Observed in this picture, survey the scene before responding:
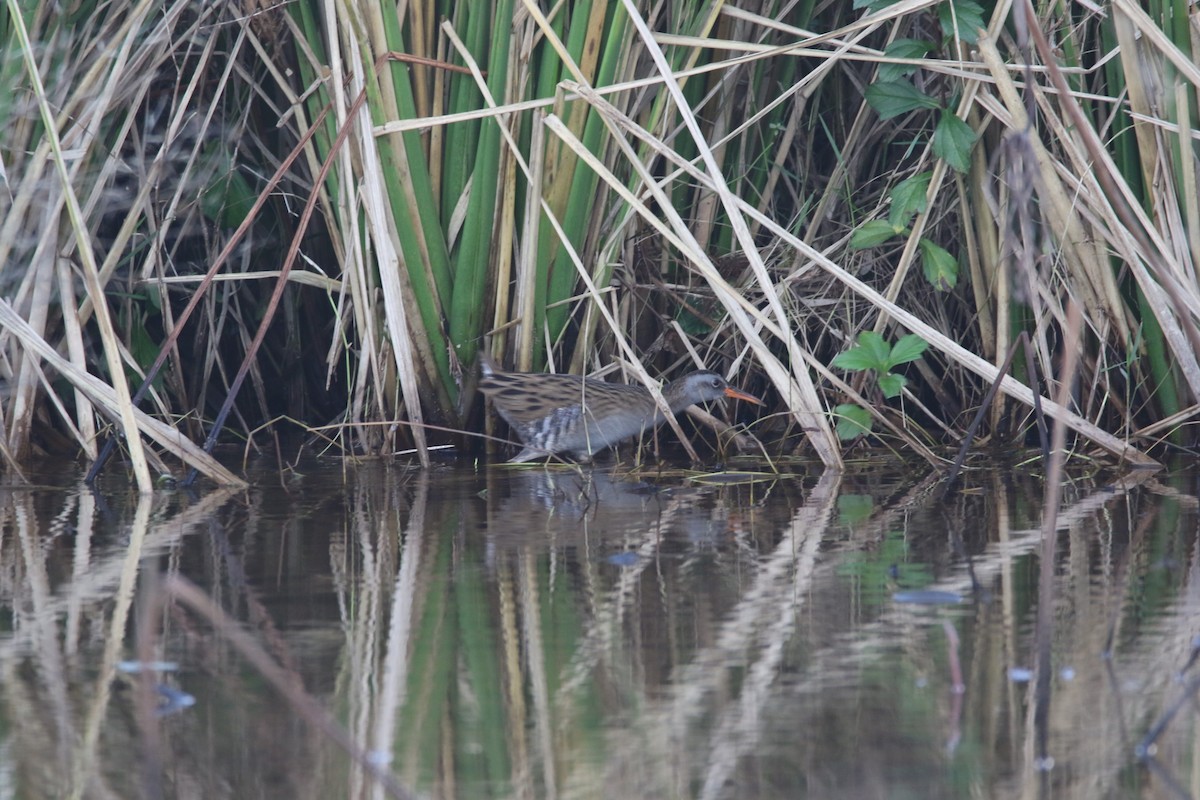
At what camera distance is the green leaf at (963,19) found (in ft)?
15.3

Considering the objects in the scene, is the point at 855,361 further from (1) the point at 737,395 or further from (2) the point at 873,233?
(1) the point at 737,395

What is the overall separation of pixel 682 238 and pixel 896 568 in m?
1.74

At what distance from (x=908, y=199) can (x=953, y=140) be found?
0.77 feet

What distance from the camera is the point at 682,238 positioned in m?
4.79

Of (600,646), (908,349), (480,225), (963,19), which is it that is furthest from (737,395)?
(600,646)

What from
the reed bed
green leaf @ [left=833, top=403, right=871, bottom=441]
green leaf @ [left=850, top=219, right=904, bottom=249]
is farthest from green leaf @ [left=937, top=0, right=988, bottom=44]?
green leaf @ [left=833, top=403, right=871, bottom=441]

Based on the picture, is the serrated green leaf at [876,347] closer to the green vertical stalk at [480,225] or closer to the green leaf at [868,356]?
the green leaf at [868,356]

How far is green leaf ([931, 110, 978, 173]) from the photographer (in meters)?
4.73

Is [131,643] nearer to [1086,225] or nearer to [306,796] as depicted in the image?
[306,796]

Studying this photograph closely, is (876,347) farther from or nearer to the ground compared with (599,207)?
nearer to the ground

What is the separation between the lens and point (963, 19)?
467cm

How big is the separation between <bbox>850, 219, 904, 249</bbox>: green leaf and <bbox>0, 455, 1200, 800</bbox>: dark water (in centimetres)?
95

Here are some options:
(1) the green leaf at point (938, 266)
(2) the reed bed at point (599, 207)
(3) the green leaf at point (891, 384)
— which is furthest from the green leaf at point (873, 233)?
(3) the green leaf at point (891, 384)

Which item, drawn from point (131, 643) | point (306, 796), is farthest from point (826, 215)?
point (306, 796)
